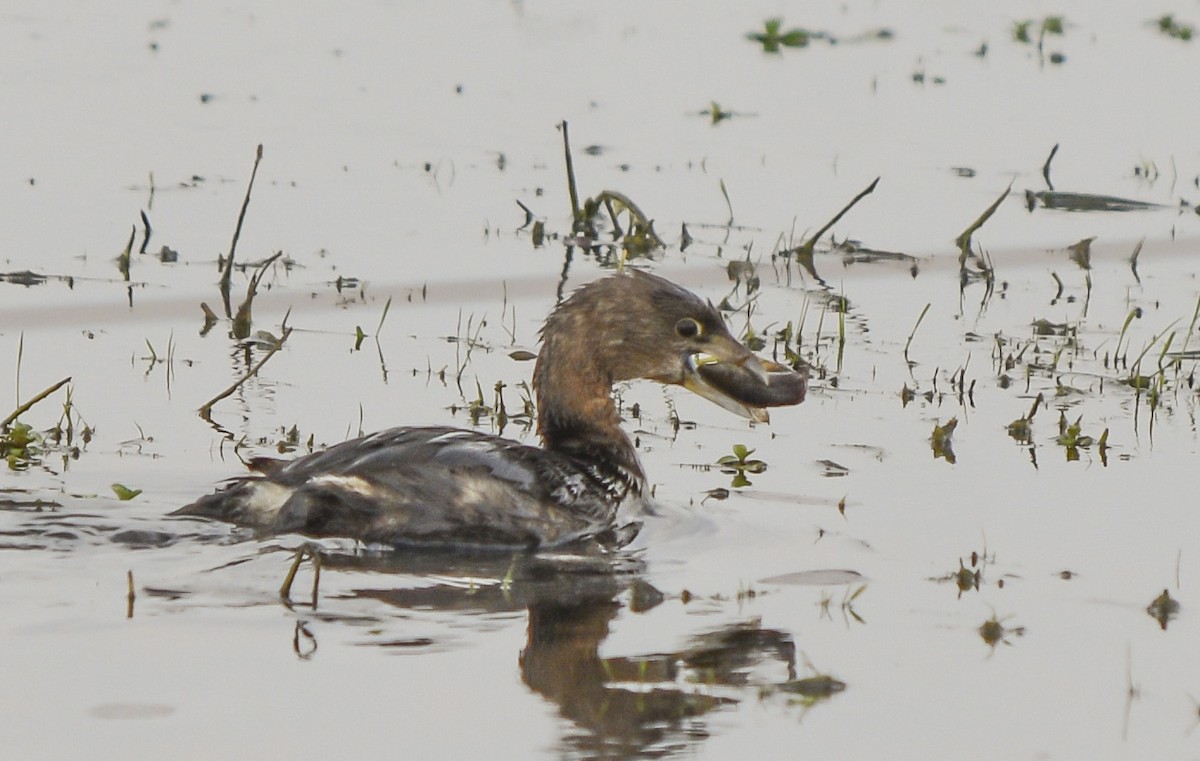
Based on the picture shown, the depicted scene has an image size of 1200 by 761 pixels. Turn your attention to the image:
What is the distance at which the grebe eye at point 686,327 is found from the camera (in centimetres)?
882

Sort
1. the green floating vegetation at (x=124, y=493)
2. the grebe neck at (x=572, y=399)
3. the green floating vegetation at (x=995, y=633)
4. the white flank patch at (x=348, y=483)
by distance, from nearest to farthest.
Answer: the green floating vegetation at (x=995, y=633)
the white flank patch at (x=348, y=483)
the green floating vegetation at (x=124, y=493)
the grebe neck at (x=572, y=399)

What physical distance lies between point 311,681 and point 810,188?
9195 mm

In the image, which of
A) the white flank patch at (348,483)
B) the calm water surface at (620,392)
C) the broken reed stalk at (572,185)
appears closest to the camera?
the calm water surface at (620,392)

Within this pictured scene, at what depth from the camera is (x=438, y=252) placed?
12656 mm

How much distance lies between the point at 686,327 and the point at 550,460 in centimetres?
83

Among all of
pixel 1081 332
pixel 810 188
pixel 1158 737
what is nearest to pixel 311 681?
pixel 1158 737

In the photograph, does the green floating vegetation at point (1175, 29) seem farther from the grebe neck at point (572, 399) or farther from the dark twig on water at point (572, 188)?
the grebe neck at point (572, 399)

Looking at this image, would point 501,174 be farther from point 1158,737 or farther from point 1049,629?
point 1158,737

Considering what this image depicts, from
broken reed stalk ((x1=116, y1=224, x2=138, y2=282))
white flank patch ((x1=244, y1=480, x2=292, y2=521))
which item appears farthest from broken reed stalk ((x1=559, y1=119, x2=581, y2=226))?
white flank patch ((x1=244, y1=480, x2=292, y2=521))

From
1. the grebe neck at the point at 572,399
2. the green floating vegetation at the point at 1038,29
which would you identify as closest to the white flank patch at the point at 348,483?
the grebe neck at the point at 572,399

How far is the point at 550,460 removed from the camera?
27.5 feet

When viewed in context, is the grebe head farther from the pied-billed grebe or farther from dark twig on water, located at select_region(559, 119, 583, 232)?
dark twig on water, located at select_region(559, 119, 583, 232)

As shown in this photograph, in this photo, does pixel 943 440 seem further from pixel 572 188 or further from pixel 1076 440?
pixel 572 188

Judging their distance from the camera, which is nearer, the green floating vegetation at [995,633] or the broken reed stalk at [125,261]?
the green floating vegetation at [995,633]
